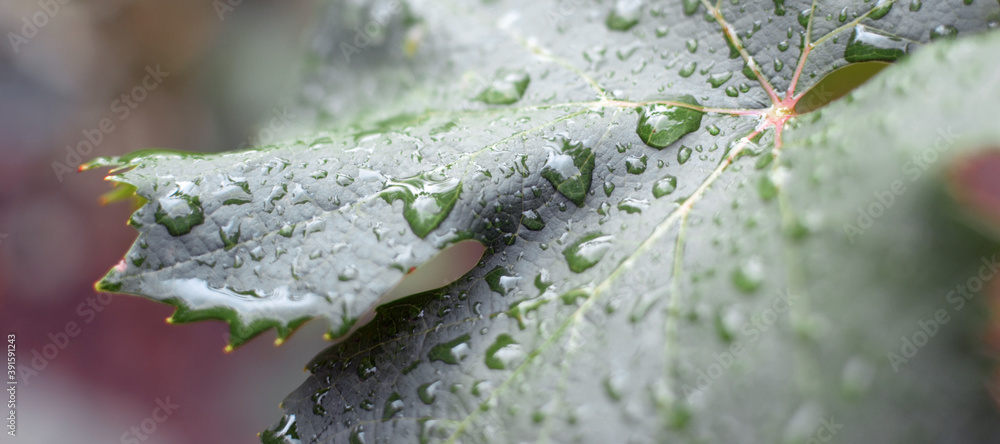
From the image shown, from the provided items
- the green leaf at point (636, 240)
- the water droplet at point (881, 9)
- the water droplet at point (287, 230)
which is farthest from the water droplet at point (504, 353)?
the water droplet at point (881, 9)

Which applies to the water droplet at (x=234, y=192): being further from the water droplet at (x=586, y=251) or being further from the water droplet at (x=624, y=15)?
the water droplet at (x=624, y=15)

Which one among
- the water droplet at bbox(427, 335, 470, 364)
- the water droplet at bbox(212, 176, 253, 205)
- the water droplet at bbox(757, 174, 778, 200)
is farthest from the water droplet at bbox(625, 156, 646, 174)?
the water droplet at bbox(212, 176, 253, 205)

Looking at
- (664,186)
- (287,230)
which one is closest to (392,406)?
(287,230)

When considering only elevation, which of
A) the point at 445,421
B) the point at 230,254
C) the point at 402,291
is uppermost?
the point at 230,254

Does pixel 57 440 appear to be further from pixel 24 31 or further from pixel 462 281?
pixel 462 281

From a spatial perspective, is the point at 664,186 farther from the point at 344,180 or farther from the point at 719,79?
the point at 344,180

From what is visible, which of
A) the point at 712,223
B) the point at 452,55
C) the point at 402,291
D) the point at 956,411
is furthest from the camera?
the point at 402,291

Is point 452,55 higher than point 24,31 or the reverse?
the reverse

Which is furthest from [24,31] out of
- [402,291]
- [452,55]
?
[452,55]

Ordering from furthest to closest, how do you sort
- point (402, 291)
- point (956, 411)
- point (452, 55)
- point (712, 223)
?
point (402, 291) → point (452, 55) → point (712, 223) → point (956, 411)
